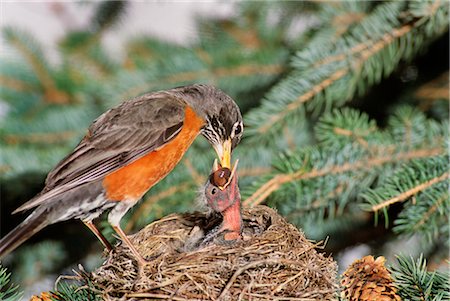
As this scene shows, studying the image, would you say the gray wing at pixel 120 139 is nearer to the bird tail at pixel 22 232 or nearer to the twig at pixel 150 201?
the bird tail at pixel 22 232

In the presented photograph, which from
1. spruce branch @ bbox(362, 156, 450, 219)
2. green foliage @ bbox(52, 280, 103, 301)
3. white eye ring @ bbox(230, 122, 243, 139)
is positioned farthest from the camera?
white eye ring @ bbox(230, 122, 243, 139)

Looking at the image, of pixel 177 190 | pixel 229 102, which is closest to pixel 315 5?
pixel 229 102

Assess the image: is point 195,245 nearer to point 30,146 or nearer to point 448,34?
point 30,146

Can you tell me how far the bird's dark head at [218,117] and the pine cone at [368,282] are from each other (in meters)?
0.99

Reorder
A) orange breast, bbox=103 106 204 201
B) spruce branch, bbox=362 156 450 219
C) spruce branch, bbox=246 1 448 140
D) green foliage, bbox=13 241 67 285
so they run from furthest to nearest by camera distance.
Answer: green foliage, bbox=13 241 67 285 < spruce branch, bbox=246 1 448 140 < orange breast, bbox=103 106 204 201 < spruce branch, bbox=362 156 450 219

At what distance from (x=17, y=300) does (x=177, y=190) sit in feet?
3.63

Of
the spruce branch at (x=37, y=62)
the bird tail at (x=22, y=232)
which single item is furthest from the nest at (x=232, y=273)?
the spruce branch at (x=37, y=62)

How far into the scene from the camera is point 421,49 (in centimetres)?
337

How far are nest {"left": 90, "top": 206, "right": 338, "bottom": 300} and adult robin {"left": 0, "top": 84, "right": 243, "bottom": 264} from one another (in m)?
0.35

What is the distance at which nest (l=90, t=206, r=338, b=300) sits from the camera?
193 cm

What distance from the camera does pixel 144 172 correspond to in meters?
2.68

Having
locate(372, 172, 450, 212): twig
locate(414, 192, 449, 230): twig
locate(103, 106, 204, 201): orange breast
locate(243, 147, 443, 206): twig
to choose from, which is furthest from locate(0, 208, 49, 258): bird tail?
locate(414, 192, 449, 230): twig

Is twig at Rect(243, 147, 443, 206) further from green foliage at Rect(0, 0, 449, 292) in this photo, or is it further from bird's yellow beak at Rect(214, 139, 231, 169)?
bird's yellow beak at Rect(214, 139, 231, 169)

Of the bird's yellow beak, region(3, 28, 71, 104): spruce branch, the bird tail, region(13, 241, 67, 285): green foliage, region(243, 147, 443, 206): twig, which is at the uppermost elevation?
region(3, 28, 71, 104): spruce branch
